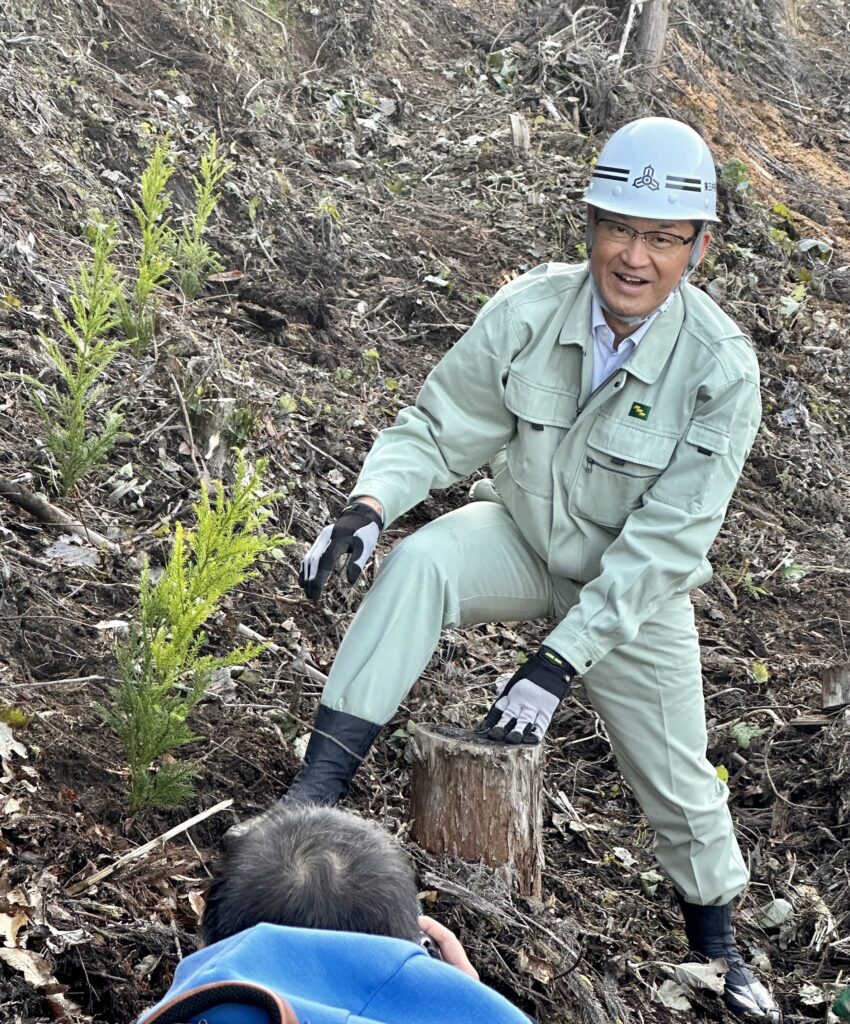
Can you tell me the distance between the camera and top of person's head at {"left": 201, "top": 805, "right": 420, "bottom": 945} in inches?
71.9

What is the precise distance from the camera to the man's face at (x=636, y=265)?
12.5ft

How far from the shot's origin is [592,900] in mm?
4133

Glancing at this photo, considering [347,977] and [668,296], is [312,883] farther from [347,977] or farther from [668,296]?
[668,296]

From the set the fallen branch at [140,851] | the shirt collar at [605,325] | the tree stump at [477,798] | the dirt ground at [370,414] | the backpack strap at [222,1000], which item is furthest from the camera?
the shirt collar at [605,325]

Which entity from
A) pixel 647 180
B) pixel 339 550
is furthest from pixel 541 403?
pixel 339 550

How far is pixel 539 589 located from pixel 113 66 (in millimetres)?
5328

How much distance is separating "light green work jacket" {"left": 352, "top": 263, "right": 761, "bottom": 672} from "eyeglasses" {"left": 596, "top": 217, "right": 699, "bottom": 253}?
19 centimetres

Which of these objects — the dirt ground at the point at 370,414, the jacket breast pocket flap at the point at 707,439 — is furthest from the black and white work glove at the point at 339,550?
the jacket breast pocket flap at the point at 707,439

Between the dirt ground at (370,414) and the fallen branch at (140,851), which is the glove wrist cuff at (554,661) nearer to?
the dirt ground at (370,414)

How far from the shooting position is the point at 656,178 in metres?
3.80

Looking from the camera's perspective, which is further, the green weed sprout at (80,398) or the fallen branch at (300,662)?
the fallen branch at (300,662)

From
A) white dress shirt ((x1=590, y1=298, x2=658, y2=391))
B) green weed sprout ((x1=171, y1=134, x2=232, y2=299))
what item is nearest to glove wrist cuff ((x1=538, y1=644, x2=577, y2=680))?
white dress shirt ((x1=590, y1=298, x2=658, y2=391))

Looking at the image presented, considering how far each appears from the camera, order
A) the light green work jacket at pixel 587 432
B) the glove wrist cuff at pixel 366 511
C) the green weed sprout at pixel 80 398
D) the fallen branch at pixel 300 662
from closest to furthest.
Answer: the glove wrist cuff at pixel 366 511
the light green work jacket at pixel 587 432
the green weed sprout at pixel 80 398
the fallen branch at pixel 300 662

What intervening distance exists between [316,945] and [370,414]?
183 inches
